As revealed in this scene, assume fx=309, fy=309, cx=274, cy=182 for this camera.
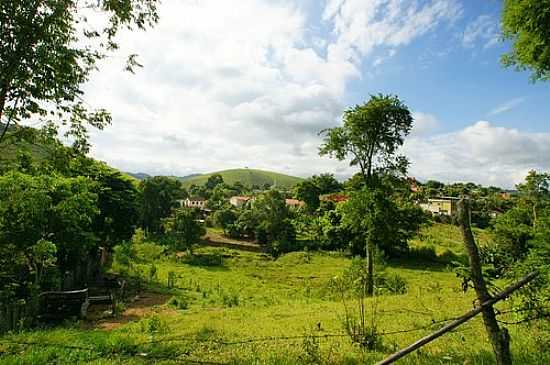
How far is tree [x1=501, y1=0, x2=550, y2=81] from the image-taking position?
5426 mm

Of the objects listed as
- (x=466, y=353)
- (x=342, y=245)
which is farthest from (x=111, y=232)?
(x=342, y=245)

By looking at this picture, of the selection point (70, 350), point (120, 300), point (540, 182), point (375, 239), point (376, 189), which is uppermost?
point (540, 182)

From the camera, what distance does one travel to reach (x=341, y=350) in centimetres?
668

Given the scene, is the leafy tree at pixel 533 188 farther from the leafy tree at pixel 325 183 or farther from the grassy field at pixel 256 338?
the leafy tree at pixel 325 183

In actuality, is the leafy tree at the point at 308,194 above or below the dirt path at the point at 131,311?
above

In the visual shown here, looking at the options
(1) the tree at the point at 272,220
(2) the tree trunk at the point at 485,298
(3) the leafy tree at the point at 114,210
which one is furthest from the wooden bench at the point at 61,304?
(1) the tree at the point at 272,220

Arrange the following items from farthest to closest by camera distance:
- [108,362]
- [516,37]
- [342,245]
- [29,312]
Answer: [342,245]
[29,312]
[516,37]
[108,362]

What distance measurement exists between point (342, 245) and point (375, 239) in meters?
29.6

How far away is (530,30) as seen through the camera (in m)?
5.70

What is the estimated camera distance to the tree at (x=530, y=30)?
5426 mm

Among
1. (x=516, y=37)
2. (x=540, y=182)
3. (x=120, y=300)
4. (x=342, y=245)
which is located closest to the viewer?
(x=516, y=37)

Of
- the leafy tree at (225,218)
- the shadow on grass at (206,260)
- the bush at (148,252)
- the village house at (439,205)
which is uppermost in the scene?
the village house at (439,205)

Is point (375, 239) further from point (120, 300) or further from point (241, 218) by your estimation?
point (241, 218)

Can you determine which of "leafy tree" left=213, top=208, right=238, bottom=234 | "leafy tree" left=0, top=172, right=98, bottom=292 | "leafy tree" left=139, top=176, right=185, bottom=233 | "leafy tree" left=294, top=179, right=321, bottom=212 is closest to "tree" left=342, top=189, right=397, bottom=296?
"leafy tree" left=0, top=172, right=98, bottom=292
